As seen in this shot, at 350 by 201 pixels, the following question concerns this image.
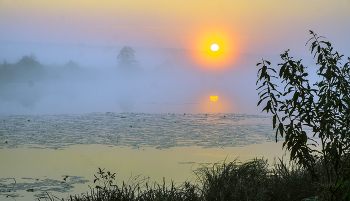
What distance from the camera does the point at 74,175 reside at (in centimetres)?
500

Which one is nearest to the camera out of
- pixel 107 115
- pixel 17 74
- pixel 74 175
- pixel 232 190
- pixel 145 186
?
pixel 232 190

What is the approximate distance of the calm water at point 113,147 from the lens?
4.86 m

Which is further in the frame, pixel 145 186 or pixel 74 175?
pixel 74 175

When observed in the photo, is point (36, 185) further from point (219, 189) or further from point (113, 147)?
point (219, 189)

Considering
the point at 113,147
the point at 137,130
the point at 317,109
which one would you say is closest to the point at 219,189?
the point at 317,109

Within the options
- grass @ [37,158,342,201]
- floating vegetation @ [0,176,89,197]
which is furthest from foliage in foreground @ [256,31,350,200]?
floating vegetation @ [0,176,89,197]

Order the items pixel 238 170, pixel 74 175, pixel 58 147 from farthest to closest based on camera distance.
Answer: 1. pixel 58 147
2. pixel 74 175
3. pixel 238 170

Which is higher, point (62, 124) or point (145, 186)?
point (62, 124)

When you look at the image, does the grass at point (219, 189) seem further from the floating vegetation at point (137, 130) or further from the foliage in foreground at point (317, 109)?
the floating vegetation at point (137, 130)

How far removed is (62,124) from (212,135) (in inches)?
173

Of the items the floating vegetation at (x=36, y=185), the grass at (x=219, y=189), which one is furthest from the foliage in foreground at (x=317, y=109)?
the floating vegetation at (x=36, y=185)

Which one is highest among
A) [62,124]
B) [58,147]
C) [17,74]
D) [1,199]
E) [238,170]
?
[17,74]

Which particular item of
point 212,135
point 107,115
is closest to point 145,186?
point 212,135

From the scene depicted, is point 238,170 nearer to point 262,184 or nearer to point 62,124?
point 262,184
